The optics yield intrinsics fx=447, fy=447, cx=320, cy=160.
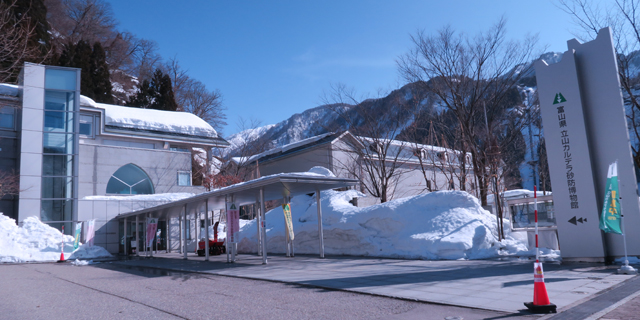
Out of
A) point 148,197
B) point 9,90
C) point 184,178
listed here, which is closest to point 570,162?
point 148,197

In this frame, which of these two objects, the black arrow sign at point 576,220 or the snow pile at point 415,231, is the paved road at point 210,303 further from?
the black arrow sign at point 576,220

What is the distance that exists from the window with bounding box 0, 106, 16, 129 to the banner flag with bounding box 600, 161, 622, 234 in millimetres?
30709

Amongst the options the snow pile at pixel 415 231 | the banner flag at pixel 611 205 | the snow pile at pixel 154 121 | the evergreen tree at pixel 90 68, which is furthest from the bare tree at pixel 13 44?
the banner flag at pixel 611 205

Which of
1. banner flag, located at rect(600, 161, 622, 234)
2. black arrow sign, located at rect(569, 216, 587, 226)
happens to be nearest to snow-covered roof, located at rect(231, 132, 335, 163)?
black arrow sign, located at rect(569, 216, 587, 226)

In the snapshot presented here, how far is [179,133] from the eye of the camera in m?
34.6

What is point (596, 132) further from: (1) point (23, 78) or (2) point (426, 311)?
(1) point (23, 78)

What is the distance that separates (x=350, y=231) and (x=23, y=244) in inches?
649

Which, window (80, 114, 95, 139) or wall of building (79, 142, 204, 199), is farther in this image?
window (80, 114, 95, 139)

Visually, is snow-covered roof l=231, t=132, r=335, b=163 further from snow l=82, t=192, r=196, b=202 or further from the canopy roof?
the canopy roof

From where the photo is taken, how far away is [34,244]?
875 inches

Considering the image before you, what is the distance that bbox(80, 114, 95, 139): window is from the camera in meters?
30.2

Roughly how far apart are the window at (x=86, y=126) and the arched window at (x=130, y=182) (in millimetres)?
3114

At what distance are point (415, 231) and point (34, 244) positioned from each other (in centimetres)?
1883

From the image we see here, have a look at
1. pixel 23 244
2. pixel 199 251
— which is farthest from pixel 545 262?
pixel 23 244
